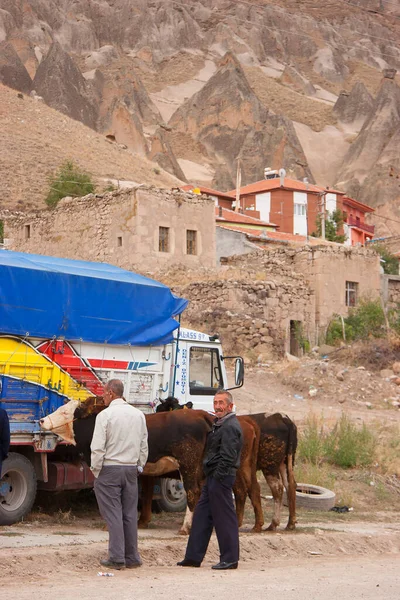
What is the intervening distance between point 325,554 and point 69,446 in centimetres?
338

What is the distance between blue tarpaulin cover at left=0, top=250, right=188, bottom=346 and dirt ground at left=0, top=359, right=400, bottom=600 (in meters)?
2.37

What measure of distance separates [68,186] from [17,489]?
135ft

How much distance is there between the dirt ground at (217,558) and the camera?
713 cm

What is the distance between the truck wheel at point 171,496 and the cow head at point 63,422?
2.09 meters

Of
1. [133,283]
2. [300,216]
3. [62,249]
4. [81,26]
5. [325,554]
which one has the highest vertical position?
[81,26]

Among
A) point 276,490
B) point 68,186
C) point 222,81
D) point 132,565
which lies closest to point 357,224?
point 68,186

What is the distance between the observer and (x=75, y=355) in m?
11.0

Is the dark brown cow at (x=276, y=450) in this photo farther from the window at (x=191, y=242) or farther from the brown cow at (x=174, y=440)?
the window at (x=191, y=242)

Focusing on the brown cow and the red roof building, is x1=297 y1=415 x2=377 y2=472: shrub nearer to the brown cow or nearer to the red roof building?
the brown cow

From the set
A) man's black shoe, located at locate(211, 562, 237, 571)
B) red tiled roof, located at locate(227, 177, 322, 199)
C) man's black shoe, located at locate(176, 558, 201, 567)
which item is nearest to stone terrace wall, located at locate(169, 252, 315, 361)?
man's black shoe, located at locate(176, 558, 201, 567)

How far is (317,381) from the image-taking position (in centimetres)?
2534

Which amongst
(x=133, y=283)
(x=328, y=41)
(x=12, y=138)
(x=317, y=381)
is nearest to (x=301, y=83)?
(x=328, y=41)

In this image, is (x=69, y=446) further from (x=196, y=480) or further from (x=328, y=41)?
(x=328, y=41)

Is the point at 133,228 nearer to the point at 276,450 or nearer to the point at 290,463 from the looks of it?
the point at 290,463
